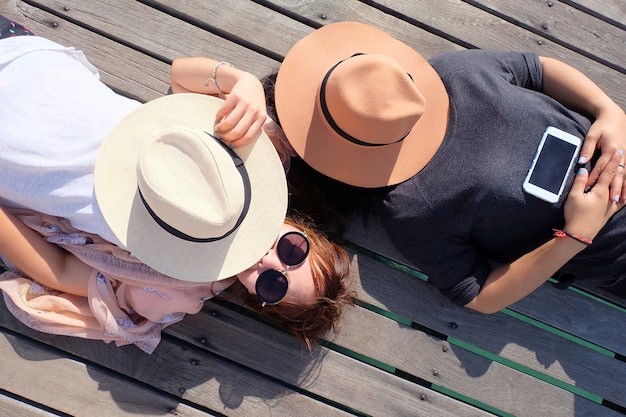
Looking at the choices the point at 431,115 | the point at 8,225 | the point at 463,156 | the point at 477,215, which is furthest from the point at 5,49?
the point at 477,215

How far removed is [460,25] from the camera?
1.94 meters

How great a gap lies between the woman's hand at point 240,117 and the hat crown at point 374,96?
219 mm

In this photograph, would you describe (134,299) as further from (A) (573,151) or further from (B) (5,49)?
(A) (573,151)

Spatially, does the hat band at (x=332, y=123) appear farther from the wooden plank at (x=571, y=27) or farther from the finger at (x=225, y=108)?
the wooden plank at (x=571, y=27)

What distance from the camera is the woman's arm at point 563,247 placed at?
1526mm

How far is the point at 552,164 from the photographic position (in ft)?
4.99

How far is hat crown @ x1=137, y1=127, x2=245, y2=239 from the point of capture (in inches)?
42.2

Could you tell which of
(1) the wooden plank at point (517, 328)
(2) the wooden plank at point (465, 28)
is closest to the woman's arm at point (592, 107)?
(2) the wooden plank at point (465, 28)

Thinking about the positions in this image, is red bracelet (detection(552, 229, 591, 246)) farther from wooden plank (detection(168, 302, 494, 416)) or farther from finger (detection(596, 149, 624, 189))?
wooden plank (detection(168, 302, 494, 416))

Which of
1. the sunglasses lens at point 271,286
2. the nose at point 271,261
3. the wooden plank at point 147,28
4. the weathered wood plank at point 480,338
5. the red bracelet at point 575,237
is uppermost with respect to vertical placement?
the wooden plank at point 147,28

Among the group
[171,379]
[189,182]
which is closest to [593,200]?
[189,182]

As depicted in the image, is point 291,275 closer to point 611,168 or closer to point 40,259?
point 40,259

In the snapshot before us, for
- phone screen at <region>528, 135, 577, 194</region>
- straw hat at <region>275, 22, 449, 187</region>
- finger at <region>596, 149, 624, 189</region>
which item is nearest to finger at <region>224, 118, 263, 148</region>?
straw hat at <region>275, 22, 449, 187</region>

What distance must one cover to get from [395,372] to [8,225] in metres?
1.45
